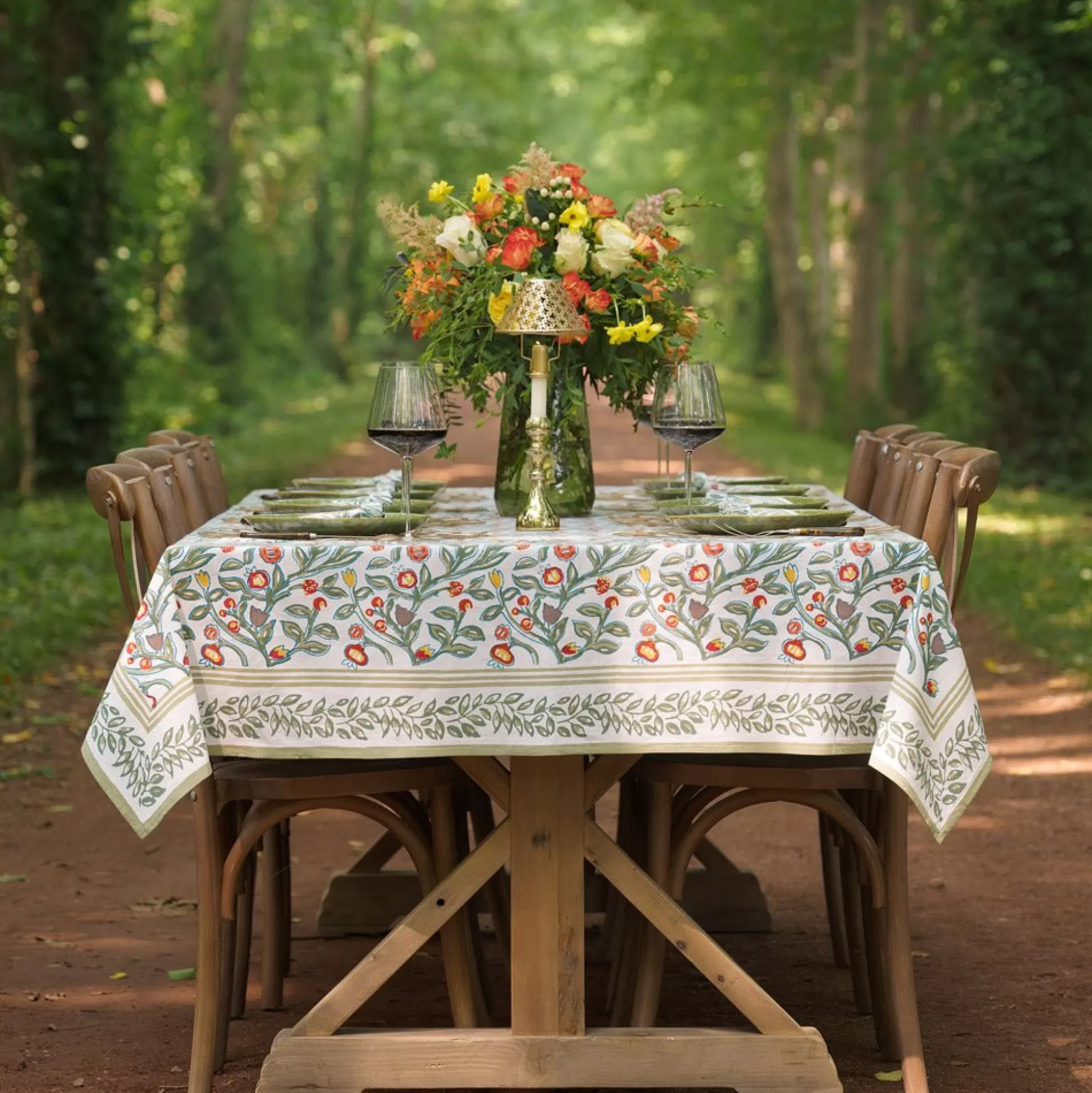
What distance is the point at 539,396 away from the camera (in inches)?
161

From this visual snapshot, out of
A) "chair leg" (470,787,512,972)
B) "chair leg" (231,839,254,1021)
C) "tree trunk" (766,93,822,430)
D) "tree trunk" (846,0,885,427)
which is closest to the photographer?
"chair leg" (231,839,254,1021)

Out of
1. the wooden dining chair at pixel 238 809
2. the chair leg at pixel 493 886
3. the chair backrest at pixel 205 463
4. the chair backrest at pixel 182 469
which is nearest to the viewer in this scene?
the wooden dining chair at pixel 238 809

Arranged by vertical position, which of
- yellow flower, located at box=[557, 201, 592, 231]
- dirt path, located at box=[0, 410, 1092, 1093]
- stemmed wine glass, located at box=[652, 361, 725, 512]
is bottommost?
dirt path, located at box=[0, 410, 1092, 1093]

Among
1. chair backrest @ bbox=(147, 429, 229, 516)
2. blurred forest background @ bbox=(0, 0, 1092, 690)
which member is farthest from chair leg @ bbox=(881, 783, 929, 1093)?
chair backrest @ bbox=(147, 429, 229, 516)

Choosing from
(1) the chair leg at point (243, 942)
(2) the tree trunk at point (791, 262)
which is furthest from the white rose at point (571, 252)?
(2) the tree trunk at point (791, 262)

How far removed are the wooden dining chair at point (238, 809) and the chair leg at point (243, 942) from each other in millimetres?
272

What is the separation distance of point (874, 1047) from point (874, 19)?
17.4 meters

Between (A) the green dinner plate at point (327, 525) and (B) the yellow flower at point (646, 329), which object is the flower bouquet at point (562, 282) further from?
(A) the green dinner plate at point (327, 525)

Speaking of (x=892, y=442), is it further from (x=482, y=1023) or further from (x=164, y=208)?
(x=164, y=208)

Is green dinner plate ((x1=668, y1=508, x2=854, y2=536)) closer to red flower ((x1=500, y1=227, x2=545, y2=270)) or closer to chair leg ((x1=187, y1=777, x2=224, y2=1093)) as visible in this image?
red flower ((x1=500, y1=227, x2=545, y2=270))

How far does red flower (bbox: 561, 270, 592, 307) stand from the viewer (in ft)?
13.6

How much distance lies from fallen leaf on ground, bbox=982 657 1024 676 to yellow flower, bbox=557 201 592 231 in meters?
5.57

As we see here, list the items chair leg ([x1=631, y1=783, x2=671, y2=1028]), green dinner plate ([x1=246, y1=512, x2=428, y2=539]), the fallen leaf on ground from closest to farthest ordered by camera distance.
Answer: green dinner plate ([x1=246, y1=512, x2=428, y2=539]) → chair leg ([x1=631, y1=783, x2=671, y2=1028]) → the fallen leaf on ground

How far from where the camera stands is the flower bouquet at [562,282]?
4.20 metres
